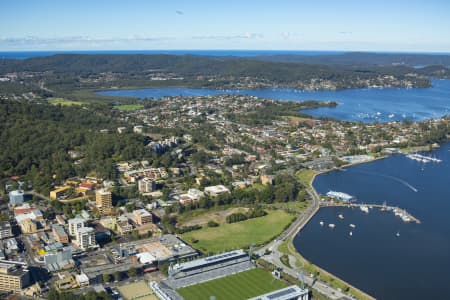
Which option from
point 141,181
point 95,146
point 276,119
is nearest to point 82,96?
point 276,119

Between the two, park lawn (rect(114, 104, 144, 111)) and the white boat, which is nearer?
the white boat

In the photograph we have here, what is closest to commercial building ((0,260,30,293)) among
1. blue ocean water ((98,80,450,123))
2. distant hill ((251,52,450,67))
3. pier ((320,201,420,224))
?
pier ((320,201,420,224))

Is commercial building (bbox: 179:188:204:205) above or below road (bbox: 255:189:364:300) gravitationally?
above

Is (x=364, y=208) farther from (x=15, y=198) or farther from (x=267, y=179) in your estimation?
(x=15, y=198)

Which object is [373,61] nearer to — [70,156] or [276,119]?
[276,119]

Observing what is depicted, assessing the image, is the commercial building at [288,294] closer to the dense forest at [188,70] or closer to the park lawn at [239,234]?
the park lawn at [239,234]

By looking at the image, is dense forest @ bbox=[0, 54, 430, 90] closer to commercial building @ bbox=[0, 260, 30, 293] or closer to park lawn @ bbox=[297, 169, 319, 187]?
park lawn @ bbox=[297, 169, 319, 187]

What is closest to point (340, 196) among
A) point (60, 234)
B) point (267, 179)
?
point (267, 179)

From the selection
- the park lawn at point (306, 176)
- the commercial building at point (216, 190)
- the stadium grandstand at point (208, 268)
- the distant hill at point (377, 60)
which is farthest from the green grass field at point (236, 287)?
the distant hill at point (377, 60)
